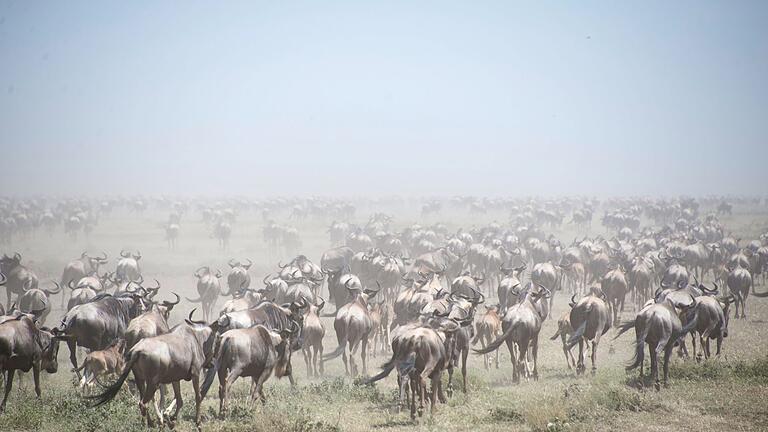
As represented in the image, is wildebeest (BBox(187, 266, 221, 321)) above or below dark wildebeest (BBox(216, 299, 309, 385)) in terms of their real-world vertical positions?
below

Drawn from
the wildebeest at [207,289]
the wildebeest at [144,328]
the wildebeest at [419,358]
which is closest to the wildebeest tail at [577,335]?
the wildebeest at [419,358]

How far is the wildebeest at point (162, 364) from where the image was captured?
9094 mm

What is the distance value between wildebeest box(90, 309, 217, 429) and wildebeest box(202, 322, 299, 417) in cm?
40

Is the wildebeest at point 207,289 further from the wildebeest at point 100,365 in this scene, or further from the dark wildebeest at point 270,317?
the wildebeest at point 100,365

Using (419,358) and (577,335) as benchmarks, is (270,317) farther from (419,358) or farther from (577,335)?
(577,335)

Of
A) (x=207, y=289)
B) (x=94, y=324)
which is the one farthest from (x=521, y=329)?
(x=207, y=289)

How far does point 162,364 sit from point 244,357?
159 cm

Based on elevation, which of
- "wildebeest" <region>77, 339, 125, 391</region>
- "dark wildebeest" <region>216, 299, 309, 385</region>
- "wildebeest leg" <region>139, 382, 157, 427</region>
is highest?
"dark wildebeest" <region>216, 299, 309, 385</region>

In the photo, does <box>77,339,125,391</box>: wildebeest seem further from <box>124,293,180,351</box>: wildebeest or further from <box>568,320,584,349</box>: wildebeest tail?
<box>568,320,584,349</box>: wildebeest tail

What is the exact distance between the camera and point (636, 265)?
23969 mm

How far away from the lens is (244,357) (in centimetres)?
1034

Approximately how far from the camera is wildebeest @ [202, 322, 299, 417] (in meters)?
10.2

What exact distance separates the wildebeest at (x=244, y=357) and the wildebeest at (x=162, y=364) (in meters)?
0.40

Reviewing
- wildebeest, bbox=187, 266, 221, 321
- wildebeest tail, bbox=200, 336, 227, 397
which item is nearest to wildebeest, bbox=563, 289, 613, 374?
wildebeest tail, bbox=200, 336, 227, 397
